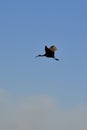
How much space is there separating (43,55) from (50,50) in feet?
5.09

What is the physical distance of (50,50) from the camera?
32500 mm

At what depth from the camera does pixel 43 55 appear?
110 feet
